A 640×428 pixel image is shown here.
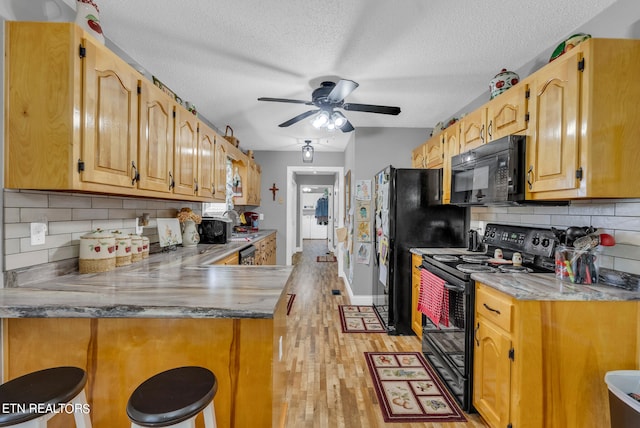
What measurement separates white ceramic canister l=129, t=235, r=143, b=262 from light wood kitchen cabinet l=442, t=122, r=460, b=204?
101 inches

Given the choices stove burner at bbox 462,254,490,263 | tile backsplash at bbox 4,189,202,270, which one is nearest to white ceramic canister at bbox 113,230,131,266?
tile backsplash at bbox 4,189,202,270

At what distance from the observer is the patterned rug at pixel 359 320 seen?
3.21 m

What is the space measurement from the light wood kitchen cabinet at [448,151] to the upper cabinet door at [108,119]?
2.50 meters

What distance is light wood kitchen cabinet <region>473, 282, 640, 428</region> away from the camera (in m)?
1.46

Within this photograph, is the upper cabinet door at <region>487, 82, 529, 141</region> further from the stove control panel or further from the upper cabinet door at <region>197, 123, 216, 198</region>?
the upper cabinet door at <region>197, 123, 216, 198</region>

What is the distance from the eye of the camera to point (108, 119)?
152cm

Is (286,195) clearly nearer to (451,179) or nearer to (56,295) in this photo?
(451,179)

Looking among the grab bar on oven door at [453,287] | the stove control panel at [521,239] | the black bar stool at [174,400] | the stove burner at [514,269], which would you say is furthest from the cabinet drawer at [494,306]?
the black bar stool at [174,400]

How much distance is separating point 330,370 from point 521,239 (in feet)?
5.79

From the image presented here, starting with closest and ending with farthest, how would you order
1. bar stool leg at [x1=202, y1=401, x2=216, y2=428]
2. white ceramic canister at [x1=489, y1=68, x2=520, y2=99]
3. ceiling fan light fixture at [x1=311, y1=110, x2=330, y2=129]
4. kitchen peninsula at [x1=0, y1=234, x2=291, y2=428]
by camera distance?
bar stool leg at [x1=202, y1=401, x2=216, y2=428] < kitchen peninsula at [x1=0, y1=234, x2=291, y2=428] < white ceramic canister at [x1=489, y1=68, x2=520, y2=99] < ceiling fan light fixture at [x1=311, y1=110, x2=330, y2=129]

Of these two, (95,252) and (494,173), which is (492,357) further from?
(95,252)

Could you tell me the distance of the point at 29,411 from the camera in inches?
33.8

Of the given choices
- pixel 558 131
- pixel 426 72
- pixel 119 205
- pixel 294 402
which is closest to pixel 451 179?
pixel 426 72

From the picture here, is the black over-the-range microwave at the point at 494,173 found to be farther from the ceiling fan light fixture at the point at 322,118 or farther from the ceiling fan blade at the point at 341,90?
the ceiling fan light fixture at the point at 322,118
